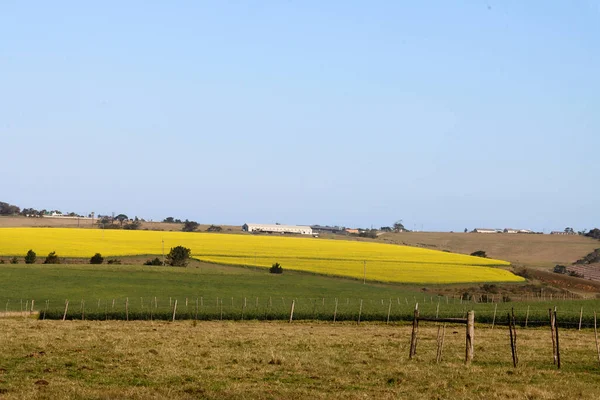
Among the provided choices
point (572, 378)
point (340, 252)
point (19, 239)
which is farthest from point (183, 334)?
point (340, 252)

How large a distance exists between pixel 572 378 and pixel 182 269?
209 ft

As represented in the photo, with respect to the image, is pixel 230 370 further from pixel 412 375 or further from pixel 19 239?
pixel 19 239

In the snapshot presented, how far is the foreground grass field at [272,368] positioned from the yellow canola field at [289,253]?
178 ft

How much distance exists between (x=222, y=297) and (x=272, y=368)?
4032cm

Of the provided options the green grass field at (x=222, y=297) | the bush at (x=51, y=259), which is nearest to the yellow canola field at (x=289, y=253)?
the bush at (x=51, y=259)

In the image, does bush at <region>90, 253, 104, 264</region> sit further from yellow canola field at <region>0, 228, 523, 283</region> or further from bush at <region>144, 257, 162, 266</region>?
bush at <region>144, 257, 162, 266</region>

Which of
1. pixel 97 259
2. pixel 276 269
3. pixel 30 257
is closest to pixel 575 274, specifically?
pixel 276 269

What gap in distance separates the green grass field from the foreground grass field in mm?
15207

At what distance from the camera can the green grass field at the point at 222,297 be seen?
50.3 m

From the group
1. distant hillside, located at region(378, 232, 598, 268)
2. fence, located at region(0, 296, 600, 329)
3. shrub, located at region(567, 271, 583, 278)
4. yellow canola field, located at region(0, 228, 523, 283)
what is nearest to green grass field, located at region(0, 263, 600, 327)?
fence, located at region(0, 296, 600, 329)

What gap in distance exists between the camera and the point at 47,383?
19844mm

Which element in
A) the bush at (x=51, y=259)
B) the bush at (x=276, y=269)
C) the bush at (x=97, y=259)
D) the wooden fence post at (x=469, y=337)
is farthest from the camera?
the bush at (x=276, y=269)

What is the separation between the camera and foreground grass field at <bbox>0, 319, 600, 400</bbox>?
19391 millimetres

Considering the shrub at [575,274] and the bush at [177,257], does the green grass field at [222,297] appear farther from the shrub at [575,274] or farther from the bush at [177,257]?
the shrub at [575,274]
